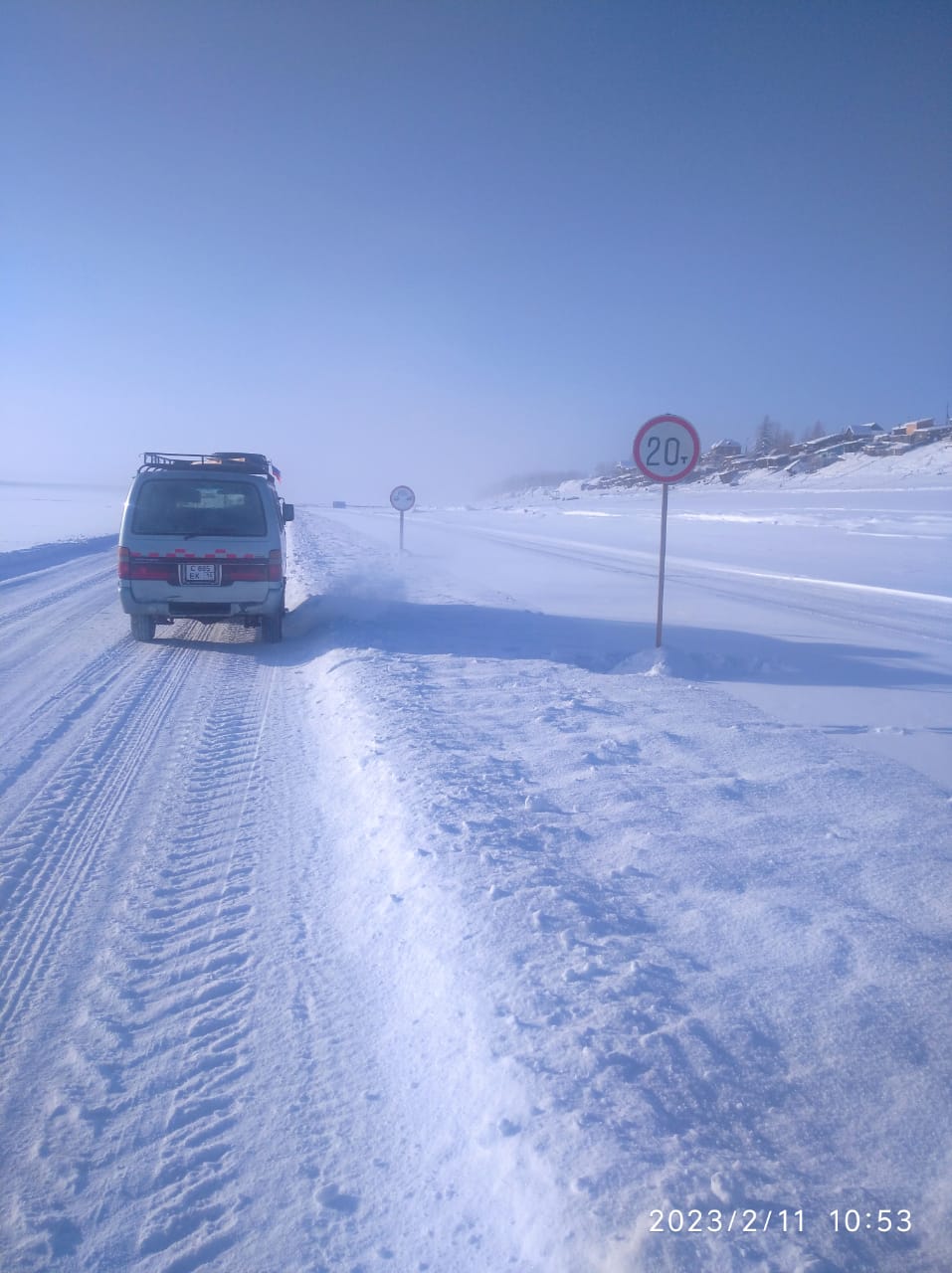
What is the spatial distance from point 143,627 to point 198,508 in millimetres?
1789

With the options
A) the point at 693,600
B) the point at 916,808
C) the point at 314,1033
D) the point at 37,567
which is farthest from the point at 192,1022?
the point at 37,567

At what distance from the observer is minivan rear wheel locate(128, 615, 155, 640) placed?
1120cm

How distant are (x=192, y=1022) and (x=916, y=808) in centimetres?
425

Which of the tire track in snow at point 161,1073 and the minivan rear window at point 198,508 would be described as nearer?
the tire track in snow at point 161,1073

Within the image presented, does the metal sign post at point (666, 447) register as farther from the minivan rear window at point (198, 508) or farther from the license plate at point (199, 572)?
the license plate at point (199, 572)

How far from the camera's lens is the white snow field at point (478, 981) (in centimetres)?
248

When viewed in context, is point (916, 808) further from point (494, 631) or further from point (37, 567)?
point (37, 567)

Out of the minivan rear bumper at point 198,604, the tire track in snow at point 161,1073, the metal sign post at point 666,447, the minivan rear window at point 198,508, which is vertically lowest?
the tire track in snow at point 161,1073

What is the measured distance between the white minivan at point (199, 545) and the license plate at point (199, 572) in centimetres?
1
